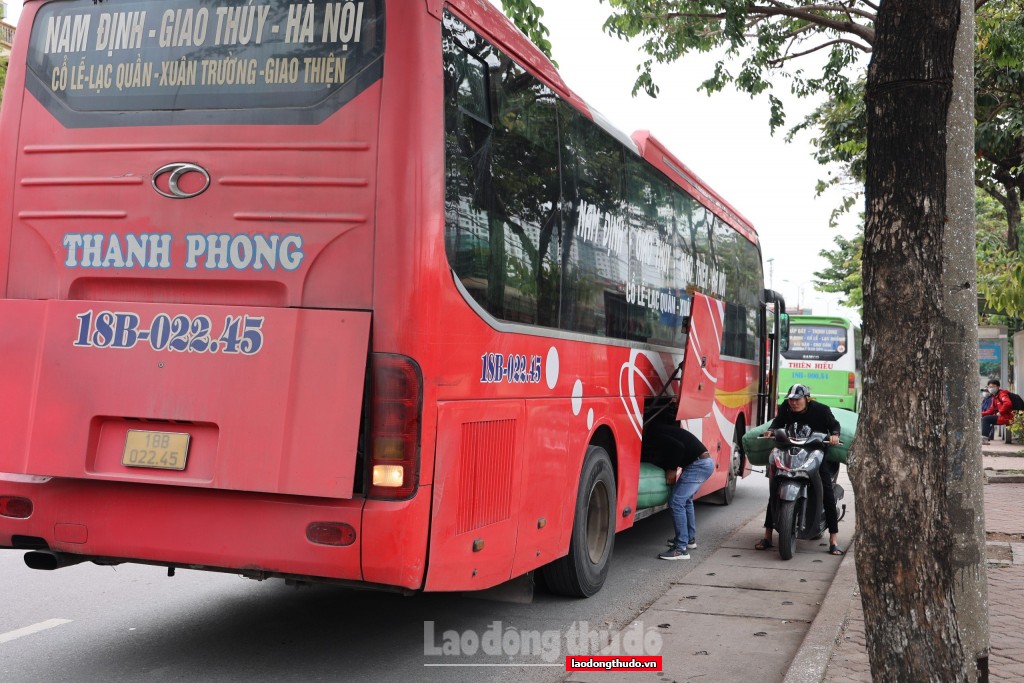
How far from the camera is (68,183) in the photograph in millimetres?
5426

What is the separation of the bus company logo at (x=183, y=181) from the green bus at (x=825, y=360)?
2678 cm

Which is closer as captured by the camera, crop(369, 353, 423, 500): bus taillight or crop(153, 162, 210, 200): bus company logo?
crop(369, 353, 423, 500): bus taillight

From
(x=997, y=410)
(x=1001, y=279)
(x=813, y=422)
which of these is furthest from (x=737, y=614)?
(x=997, y=410)

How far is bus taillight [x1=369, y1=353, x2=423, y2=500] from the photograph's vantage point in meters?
4.92

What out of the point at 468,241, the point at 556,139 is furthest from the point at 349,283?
the point at 556,139

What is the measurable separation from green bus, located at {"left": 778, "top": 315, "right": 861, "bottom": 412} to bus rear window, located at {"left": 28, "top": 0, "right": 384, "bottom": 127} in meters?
26.6

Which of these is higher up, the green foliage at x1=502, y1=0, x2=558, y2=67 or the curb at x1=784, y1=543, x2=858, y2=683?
the green foliage at x1=502, y1=0, x2=558, y2=67

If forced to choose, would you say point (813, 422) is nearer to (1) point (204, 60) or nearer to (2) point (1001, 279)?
(1) point (204, 60)

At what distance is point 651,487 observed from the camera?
920 centimetres

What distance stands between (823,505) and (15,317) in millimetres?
7268

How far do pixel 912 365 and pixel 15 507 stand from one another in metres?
4.34

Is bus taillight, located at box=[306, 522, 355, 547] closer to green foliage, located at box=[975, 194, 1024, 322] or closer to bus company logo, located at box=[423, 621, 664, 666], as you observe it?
bus company logo, located at box=[423, 621, 664, 666]

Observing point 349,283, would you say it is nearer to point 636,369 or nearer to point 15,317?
point 15,317

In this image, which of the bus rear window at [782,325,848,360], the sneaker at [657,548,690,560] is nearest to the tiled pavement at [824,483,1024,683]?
the sneaker at [657,548,690,560]
